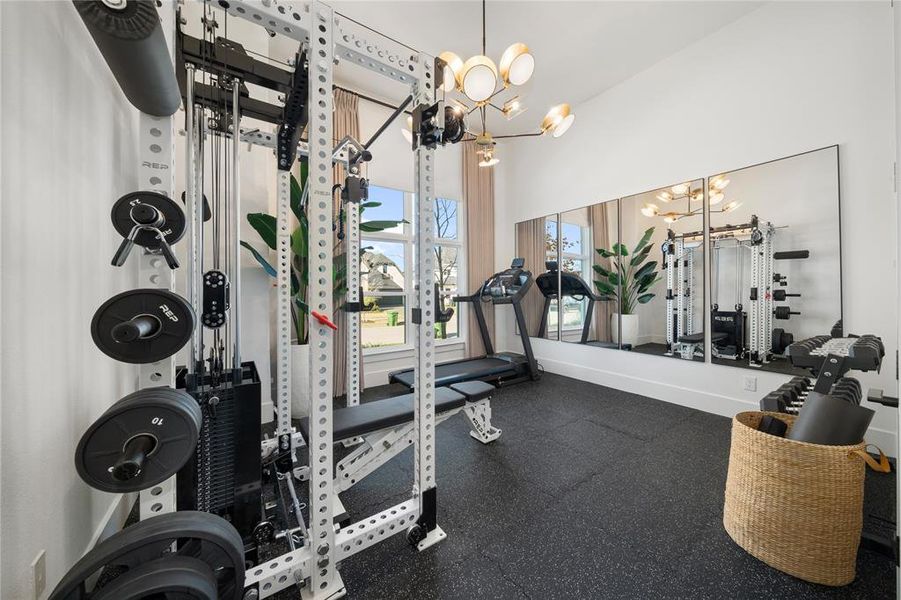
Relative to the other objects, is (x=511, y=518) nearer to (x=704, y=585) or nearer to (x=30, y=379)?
(x=704, y=585)

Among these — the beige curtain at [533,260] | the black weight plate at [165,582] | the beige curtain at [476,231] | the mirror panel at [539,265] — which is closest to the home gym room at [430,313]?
the black weight plate at [165,582]

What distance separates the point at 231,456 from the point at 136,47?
1.46 metres

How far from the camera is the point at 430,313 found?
1.49 m

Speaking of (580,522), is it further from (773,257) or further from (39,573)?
(773,257)

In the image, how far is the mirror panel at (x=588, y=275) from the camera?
13.1 ft

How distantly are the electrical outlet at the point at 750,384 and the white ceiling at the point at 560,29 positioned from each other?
3178 millimetres

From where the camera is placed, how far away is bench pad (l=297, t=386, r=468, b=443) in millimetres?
1676

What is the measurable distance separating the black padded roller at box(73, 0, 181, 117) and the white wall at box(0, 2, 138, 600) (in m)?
0.24

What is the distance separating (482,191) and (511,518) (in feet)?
14.3

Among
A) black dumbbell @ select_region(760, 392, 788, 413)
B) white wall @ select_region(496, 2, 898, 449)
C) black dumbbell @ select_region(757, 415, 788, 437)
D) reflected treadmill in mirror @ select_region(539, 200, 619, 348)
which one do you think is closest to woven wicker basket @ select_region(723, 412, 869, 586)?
black dumbbell @ select_region(757, 415, 788, 437)

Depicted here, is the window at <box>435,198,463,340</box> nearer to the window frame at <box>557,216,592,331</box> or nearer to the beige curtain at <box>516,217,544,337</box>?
the beige curtain at <box>516,217,544,337</box>

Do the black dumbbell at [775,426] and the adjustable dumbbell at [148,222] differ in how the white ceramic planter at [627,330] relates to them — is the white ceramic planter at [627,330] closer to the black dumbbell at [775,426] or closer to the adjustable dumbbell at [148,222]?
the black dumbbell at [775,426]

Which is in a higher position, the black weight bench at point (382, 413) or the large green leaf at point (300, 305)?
the large green leaf at point (300, 305)

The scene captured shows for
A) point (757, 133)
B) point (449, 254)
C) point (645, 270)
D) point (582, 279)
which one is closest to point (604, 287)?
point (582, 279)
